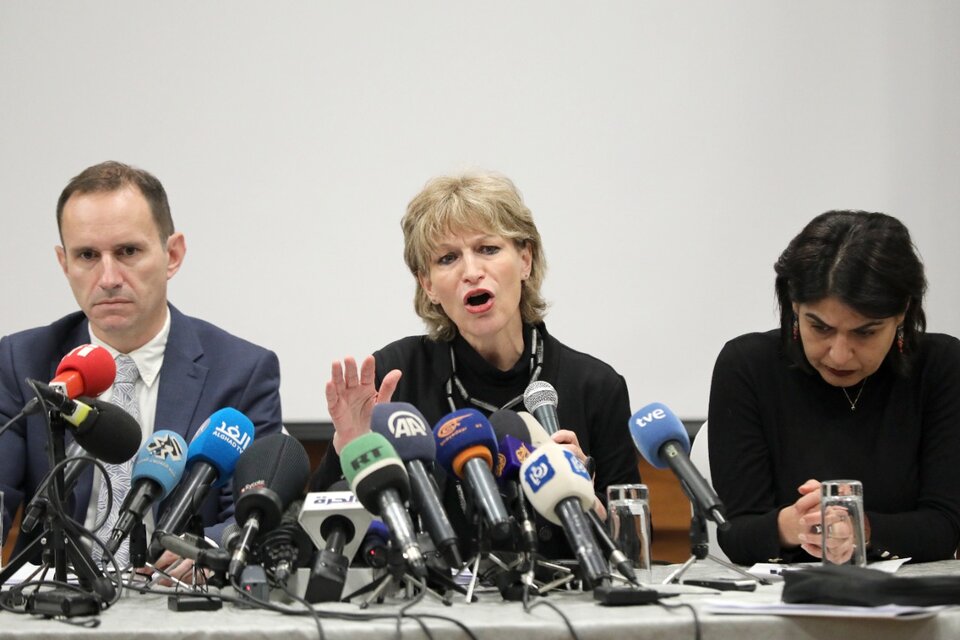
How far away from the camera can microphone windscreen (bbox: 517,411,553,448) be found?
1.89 meters

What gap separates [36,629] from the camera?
1.37 meters

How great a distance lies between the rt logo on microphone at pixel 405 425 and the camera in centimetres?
164

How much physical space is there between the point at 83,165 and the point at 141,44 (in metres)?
0.45

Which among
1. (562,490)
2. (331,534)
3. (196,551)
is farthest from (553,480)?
(196,551)

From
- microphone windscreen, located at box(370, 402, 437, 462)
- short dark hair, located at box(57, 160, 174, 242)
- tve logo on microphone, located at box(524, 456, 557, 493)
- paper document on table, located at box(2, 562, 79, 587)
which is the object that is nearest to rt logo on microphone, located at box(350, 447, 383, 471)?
microphone windscreen, located at box(370, 402, 437, 462)

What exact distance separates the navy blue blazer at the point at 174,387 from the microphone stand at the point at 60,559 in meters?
0.84

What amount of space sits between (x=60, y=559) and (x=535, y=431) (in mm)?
813

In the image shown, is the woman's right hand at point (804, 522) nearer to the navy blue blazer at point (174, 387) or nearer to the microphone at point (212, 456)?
the microphone at point (212, 456)

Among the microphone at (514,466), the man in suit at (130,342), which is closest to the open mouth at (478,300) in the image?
the man in suit at (130,342)

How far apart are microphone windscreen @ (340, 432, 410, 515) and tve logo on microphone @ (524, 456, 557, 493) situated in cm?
18

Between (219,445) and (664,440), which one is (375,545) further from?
(664,440)

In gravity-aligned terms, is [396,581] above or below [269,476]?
below

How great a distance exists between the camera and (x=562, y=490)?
1.55m

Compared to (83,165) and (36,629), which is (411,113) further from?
(36,629)
